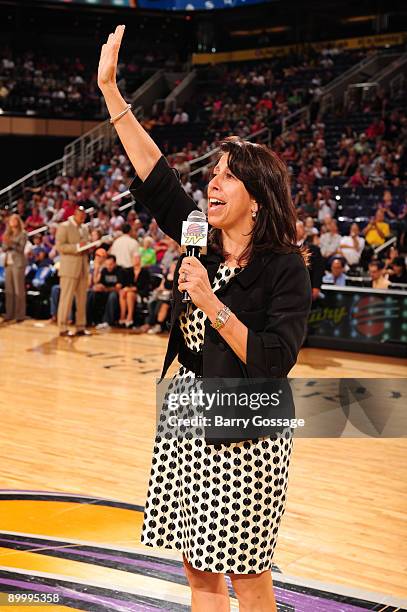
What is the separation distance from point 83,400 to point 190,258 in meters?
5.59

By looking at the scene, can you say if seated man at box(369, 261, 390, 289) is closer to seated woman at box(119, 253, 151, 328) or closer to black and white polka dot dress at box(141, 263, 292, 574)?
seated woman at box(119, 253, 151, 328)

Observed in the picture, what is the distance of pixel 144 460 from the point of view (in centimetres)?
566

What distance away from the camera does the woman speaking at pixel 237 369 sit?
7.25 ft

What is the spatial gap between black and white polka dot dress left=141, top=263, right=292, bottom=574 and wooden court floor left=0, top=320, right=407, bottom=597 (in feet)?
5.32

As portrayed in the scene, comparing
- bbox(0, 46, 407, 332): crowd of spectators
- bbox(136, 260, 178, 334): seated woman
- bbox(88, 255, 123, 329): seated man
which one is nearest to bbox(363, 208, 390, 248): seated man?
bbox(0, 46, 407, 332): crowd of spectators

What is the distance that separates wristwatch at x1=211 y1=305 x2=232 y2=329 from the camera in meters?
2.10

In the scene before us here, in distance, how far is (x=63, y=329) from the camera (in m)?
11.3

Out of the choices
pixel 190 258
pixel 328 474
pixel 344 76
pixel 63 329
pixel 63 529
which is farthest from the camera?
pixel 344 76

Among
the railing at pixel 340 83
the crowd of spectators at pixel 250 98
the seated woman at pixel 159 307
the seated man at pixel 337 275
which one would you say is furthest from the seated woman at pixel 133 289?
the railing at pixel 340 83

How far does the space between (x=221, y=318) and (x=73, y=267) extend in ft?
29.1

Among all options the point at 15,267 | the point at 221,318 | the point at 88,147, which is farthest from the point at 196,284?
the point at 88,147

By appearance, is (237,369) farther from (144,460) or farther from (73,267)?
(73,267)

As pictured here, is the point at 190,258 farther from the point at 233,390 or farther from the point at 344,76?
the point at 344,76

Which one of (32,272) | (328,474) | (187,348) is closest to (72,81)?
(32,272)
